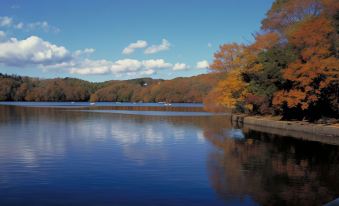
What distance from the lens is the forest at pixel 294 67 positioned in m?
34.2

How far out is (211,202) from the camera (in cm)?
1182

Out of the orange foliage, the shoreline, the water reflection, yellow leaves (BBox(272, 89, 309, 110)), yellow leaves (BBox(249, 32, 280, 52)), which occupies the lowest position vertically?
the water reflection

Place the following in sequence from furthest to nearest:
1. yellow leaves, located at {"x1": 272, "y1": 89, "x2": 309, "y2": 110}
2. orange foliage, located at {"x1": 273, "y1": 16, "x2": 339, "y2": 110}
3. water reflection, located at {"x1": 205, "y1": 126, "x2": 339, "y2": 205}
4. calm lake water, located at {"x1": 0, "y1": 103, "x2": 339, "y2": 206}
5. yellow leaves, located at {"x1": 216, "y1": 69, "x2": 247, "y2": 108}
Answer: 1. yellow leaves, located at {"x1": 216, "y1": 69, "x2": 247, "y2": 108}
2. yellow leaves, located at {"x1": 272, "y1": 89, "x2": 309, "y2": 110}
3. orange foliage, located at {"x1": 273, "y1": 16, "x2": 339, "y2": 110}
4. water reflection, located at {"x1": 205, "y1": 126, "x2": 339, "y2": 205}
5. calm lake water, located at {"x1": 0, "y1": 103, "x2": 339, "y2": 206}

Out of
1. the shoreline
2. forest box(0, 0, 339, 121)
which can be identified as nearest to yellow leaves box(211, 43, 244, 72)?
forest box(0, 0, 339, 121)

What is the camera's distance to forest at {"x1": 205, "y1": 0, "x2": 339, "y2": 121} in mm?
34250

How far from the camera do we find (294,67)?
35500 millimetres

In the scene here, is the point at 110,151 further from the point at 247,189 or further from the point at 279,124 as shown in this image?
the point at 279,124

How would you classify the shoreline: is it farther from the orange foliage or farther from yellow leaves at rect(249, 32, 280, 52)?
yellow leaves at rect(249, 32, 280, 52)

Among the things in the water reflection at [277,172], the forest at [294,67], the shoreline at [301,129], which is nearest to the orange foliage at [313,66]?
the forest at [294,67]

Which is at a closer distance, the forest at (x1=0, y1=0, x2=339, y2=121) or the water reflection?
the water reflection

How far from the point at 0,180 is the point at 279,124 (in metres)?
32.0

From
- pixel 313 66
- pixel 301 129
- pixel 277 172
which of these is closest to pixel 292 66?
pixel 313 66

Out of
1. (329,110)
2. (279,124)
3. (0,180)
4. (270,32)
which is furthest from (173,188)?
(270,32)

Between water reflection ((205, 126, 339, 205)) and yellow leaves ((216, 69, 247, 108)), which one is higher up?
yellow leaves ((216, 69, 247, 108))
